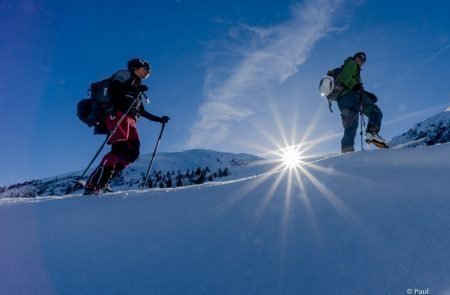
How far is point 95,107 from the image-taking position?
5.83 m

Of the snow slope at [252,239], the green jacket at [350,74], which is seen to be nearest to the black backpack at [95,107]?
the snow slope at [252,239]

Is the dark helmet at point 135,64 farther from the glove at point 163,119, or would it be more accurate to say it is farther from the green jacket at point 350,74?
the green jacket at point 350,74

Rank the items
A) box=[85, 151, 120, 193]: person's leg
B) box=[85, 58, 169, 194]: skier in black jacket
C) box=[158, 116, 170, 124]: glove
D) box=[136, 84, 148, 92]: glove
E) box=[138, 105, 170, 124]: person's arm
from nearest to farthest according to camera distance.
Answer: box=[85, 151, 120, 193]: person's leg, box=[85, 58, 169, 194]: skier in black jacket, box=[136, 84, 148, 92]: glove, box=[138, 105, 170, 124]: person's arm, box=[158, 116, 170, 124]: glove

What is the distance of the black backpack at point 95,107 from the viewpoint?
18.8 feet

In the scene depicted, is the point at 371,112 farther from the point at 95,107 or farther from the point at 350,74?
Result: the point at 95,107

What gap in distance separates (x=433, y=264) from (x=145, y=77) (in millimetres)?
5423

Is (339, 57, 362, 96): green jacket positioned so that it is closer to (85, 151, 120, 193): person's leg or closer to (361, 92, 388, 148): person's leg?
(361, 92, 388, 148): person's leg

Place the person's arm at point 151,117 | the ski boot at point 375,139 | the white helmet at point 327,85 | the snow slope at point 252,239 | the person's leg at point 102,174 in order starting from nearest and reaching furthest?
1. the snow slope at point 252,239
2. the person's leg at point 102,174
3. the person's arm at point 151,117
4. the ski boot at point 375,139
5. the white helmet at point 327,85

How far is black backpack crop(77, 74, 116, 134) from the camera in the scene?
574 centimetres

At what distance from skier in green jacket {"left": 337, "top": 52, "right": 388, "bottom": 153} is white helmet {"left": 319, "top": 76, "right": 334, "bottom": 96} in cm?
21

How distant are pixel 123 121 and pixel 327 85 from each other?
4.50 meters

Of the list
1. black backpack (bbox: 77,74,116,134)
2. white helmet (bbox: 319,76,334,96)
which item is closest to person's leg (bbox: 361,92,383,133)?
white helmet (bbox: 319,76,334,96)

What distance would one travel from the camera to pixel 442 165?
3828 millimetres

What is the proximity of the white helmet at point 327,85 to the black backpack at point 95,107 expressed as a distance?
→ 4541 millimetres
